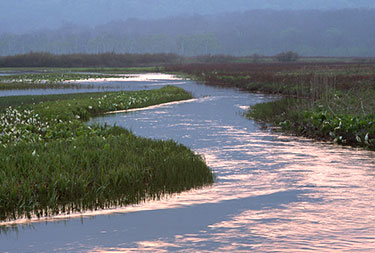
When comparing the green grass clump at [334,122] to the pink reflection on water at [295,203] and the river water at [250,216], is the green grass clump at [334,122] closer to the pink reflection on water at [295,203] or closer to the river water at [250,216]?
the pink reflection on water at [295,203]

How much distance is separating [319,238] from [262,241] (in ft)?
3.63

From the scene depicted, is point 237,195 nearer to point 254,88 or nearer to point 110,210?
point 110,210

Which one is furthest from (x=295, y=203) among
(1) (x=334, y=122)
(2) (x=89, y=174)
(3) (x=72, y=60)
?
(3) (x=72, y=60)

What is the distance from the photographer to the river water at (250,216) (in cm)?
1022

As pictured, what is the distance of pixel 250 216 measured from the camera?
39.8 ft

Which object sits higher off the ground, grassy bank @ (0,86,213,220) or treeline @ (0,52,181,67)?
treeline @ (0,52,181,67)

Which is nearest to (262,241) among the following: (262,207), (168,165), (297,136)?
(262,207)

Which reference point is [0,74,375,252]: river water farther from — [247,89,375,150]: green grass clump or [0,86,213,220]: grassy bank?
[247,89,375,150]: green grass clump

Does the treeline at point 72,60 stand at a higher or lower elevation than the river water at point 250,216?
higher

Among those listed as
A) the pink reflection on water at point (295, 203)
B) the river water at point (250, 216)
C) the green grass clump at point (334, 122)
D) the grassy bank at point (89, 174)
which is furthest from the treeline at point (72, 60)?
the river water at point (250, 216)

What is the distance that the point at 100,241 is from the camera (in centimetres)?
1049

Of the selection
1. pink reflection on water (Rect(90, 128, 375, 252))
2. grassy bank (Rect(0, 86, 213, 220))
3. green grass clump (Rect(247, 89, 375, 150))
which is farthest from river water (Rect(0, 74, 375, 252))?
green grass clump (Rect(247, 89, 375, 150))

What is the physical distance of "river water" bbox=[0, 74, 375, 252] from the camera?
1022 centimetres

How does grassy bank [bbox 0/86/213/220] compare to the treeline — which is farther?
the treeline
